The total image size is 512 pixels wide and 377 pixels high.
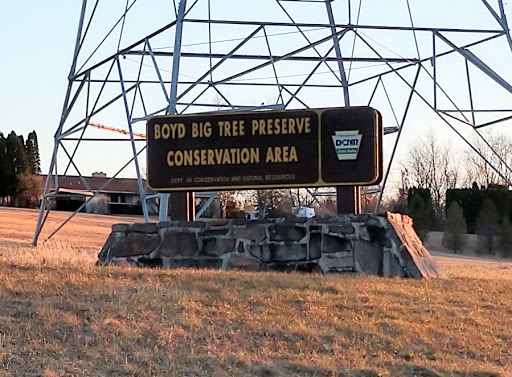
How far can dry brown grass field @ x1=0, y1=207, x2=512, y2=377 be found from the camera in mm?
7676

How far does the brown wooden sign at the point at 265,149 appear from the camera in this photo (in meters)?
15.1

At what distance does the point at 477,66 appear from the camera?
17.0 m

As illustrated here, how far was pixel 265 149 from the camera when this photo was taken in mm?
15375

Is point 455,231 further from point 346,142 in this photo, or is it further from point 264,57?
point 346,142

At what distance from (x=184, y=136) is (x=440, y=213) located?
172 feet

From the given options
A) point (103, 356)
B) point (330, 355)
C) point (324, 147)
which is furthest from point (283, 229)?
point (103, 356)

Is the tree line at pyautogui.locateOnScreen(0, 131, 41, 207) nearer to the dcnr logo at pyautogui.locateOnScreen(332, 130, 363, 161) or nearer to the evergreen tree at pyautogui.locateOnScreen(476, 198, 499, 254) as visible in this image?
the evergreen tree at pyautogui.locateOnScreen(476, 198, 499, 254)

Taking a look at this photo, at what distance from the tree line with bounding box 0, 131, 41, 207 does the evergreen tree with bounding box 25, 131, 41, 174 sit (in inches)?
73.9

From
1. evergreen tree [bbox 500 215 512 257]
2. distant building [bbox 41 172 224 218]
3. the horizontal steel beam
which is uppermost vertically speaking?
the horizontal steel beam

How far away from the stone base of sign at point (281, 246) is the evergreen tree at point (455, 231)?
123 feet

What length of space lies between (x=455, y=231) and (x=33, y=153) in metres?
44.5

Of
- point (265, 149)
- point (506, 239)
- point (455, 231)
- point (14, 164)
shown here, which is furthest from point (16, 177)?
point (265, 149)

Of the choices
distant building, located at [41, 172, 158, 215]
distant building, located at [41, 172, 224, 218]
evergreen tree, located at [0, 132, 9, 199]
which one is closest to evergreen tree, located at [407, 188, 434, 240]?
distant building, located at [41, 172, 224, 218]

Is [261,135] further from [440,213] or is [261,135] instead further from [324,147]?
[440,213]
